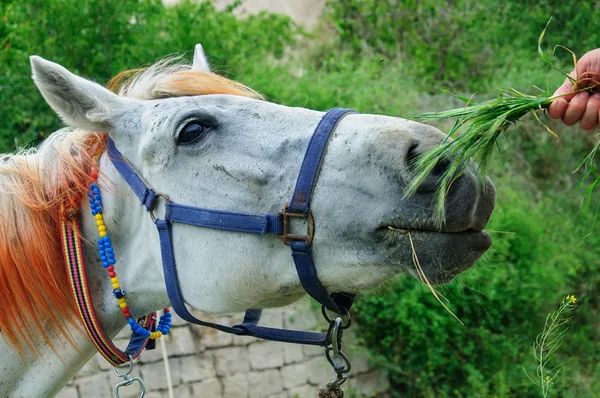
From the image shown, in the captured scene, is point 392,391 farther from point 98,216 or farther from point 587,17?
point 587,17

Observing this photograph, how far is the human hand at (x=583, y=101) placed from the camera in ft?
6.43

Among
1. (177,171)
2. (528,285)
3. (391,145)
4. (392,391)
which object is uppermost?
(391,145)

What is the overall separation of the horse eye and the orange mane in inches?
8.7

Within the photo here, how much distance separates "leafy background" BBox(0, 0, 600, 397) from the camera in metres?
5.61

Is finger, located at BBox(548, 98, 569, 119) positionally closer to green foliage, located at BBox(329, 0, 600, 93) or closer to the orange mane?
the orange mane

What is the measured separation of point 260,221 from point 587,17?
8591mm

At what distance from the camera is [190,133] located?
7.28ft

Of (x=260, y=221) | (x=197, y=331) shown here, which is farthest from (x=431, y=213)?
(x=197, y=331)

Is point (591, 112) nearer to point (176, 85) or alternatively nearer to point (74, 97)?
point (176, 85)

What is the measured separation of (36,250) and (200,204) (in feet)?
1.90

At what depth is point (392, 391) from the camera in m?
6.43

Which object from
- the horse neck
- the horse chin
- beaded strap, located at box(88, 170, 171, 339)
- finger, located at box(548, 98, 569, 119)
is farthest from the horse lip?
beaded strap, located at box(88, 170, 171, 339)

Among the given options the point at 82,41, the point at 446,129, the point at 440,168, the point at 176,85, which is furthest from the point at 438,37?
the point at 440,168

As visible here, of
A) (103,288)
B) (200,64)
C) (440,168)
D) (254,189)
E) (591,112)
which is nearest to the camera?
(440,168)
